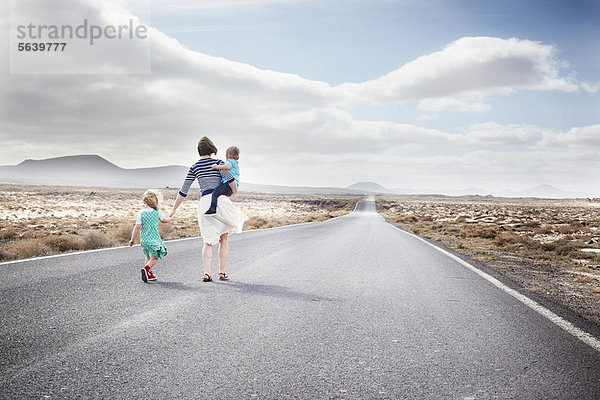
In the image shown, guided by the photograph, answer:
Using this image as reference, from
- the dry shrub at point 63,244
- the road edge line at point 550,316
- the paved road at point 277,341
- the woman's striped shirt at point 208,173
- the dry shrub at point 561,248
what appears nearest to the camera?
the paved road at point 277,341

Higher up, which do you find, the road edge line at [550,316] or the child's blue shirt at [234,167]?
the child's blue shirt at [234,167]

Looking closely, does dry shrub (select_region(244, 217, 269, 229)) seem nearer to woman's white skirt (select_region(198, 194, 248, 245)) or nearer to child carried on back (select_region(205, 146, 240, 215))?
woman's white skirt (select_region(198, 194, 248, 245))

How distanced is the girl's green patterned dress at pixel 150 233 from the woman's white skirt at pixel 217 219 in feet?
2.25

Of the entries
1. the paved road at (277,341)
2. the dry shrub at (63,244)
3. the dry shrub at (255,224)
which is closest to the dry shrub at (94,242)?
the dry shrub at (63,244)

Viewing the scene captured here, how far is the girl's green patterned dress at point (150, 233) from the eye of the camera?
23.0ft

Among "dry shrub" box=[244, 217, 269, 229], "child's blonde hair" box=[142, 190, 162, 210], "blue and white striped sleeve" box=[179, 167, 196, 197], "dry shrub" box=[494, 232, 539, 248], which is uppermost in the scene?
"blue and white striped sleeve" box=[179, 167, 196, 197]

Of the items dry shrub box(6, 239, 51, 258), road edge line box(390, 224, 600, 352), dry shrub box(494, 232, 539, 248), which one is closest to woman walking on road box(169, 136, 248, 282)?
road edge line box(390, 224, 600, 352)

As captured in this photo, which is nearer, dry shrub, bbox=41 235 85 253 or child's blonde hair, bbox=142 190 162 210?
child's blonde hair, bbox=142 190 162 210

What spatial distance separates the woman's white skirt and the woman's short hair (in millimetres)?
708

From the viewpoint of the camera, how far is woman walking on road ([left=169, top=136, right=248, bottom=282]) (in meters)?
6.97

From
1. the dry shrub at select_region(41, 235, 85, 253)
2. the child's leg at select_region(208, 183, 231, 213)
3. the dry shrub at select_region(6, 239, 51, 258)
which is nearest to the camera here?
the child's leg at select_region(208, 183, 231, 213)

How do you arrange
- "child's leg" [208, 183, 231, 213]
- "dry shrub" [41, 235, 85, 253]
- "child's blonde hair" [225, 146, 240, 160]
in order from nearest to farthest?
"child's leg" [208, 183, 231, 213] → "child's blonde hair" [225, 146, 240, 160] → "dry shrub" [41, 235, 85, 253]

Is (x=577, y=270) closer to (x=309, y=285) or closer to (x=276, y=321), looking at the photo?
(x=309, y=285)

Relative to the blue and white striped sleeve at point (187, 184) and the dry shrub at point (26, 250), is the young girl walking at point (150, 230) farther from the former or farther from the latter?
the dry shrub at point (26, 250)
